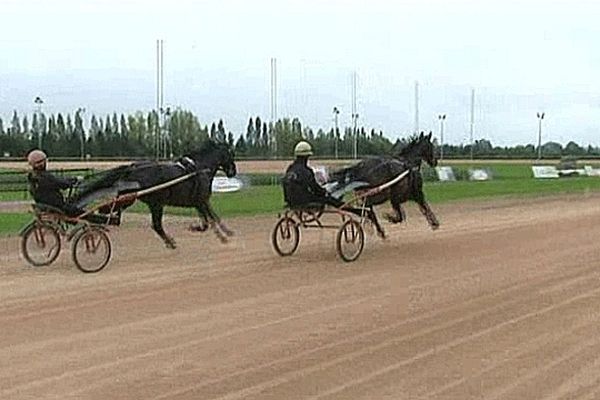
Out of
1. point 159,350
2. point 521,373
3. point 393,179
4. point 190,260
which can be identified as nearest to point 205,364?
point 159,350

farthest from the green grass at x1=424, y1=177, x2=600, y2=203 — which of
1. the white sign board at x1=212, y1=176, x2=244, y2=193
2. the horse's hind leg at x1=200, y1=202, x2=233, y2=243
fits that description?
the horse's hind leg at x1=200, y1=202, x2=233, y2=243

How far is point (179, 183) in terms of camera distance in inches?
683

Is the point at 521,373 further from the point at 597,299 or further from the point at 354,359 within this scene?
the point at 597,299

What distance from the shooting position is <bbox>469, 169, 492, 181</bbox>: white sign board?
56.8 metres

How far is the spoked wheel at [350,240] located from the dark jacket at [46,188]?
157 inches

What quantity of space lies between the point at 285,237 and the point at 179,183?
1829 millimetres

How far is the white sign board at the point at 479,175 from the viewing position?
5677 cm

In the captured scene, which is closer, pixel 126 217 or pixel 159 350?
pixel 159 350

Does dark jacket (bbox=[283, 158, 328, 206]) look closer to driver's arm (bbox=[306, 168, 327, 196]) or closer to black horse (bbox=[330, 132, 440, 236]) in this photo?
driver's arm (bbox=[306, 168, 327, 196])

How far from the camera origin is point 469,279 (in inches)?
568

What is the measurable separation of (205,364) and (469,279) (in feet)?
20.5

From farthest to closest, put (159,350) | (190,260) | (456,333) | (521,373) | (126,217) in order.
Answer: (126,217) → (190,260) → (456,333) → (159,350) → (521,373)

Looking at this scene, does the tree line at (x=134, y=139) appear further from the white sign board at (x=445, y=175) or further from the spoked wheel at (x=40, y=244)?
the spoked wheel at (x=40, y=244)

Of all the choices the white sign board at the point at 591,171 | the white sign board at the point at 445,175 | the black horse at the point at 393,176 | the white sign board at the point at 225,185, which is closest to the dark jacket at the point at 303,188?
the black horse at the point at 393,176
